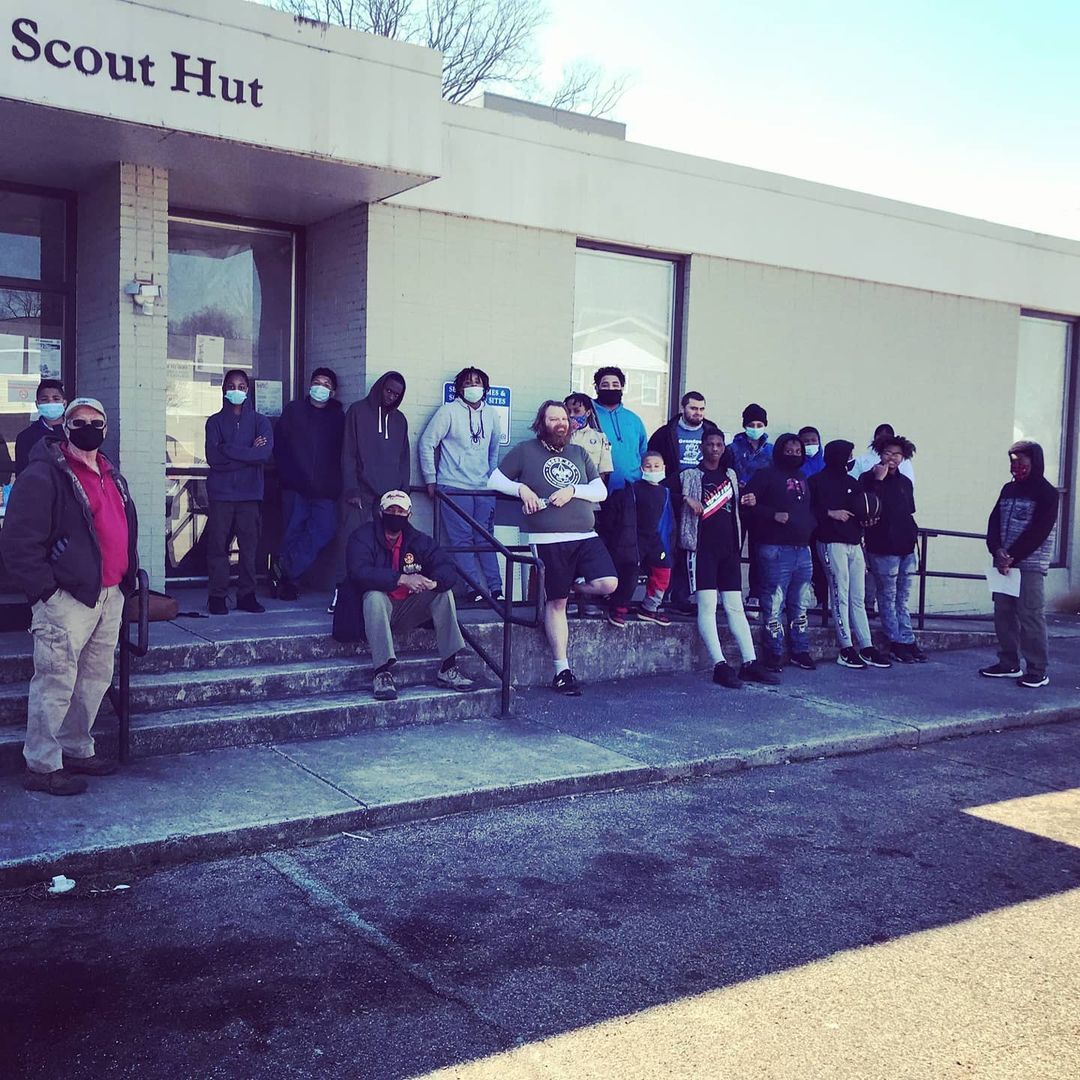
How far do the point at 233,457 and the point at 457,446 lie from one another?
6.07 feet

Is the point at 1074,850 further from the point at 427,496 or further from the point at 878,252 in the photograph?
the point at 878,252

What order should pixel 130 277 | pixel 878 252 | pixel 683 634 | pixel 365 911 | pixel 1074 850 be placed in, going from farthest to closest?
pixel 878 252 → pixel 683 634 → pixel 130 277 → pixel 1074 850 → pixel 365 911

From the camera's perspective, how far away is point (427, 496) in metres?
9.70

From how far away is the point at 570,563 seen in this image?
27.2 ft

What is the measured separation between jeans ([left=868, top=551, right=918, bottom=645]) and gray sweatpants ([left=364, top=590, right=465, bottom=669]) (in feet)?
13.8

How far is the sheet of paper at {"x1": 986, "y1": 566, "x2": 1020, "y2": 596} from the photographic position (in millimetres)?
9570

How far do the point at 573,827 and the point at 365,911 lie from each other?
1.47m

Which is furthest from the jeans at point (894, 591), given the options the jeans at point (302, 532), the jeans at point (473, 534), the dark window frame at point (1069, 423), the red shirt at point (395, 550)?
the dark window frame at point (1069, 423)

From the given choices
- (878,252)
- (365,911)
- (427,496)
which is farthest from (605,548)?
(878,252)

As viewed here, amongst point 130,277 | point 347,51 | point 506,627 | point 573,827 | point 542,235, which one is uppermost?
point 347,51

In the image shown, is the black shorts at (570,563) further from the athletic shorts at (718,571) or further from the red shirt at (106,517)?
the red shirt at (106,517)

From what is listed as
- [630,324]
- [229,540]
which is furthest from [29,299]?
[630,324]

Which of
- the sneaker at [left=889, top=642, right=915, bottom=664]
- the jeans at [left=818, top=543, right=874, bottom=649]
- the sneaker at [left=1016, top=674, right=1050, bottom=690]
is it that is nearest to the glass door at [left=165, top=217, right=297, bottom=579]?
the jeans at [left=818, top=543, right=874, bottom=649]

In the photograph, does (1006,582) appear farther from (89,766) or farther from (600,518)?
(89,766)
